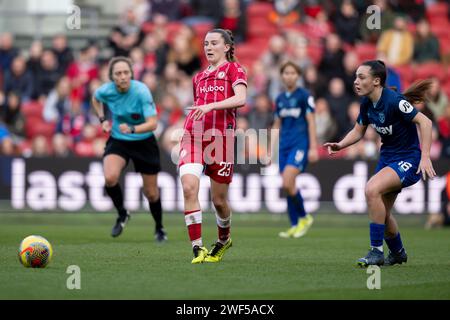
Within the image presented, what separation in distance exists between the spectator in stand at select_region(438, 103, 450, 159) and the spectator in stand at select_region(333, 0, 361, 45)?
3.54 m

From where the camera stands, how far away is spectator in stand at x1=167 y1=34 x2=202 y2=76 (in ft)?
74.8

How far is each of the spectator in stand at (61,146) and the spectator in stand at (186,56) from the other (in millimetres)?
3286

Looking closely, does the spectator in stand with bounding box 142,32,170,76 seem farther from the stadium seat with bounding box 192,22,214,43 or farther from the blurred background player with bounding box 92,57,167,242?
the blurred background player with bounding box 92,57,167,242

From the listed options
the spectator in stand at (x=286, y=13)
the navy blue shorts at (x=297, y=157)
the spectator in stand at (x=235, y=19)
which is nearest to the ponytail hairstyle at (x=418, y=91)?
the navy blue shorts at (x=297, y=157)

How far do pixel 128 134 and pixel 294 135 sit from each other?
3072 mm

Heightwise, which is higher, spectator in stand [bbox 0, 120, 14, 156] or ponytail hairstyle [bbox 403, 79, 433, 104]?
ponytail hairstyle [bbox 403, 79, 433, 104]

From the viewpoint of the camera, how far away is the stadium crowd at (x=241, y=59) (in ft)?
69.4

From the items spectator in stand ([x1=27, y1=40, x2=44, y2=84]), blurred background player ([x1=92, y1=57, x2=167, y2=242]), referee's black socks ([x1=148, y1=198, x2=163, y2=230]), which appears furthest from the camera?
spectator in stand ([x1=27, y1=40, x2=44, y2=84])

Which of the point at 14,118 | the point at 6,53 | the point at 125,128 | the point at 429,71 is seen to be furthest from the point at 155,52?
the point at 125,128

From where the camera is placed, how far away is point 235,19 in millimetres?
24016

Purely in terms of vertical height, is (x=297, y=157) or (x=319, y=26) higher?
(x=319, y=26)

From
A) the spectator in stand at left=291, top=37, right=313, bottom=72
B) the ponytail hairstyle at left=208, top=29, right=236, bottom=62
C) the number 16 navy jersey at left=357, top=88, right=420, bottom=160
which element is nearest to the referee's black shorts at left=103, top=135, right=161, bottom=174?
the ponytail hairstyle at left=208, top=29, right=236, bottom=62

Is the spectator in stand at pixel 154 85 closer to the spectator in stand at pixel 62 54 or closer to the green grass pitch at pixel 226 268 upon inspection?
the spectator in stand at pixel 62 54

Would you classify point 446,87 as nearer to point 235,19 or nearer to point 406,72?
point 406,72
